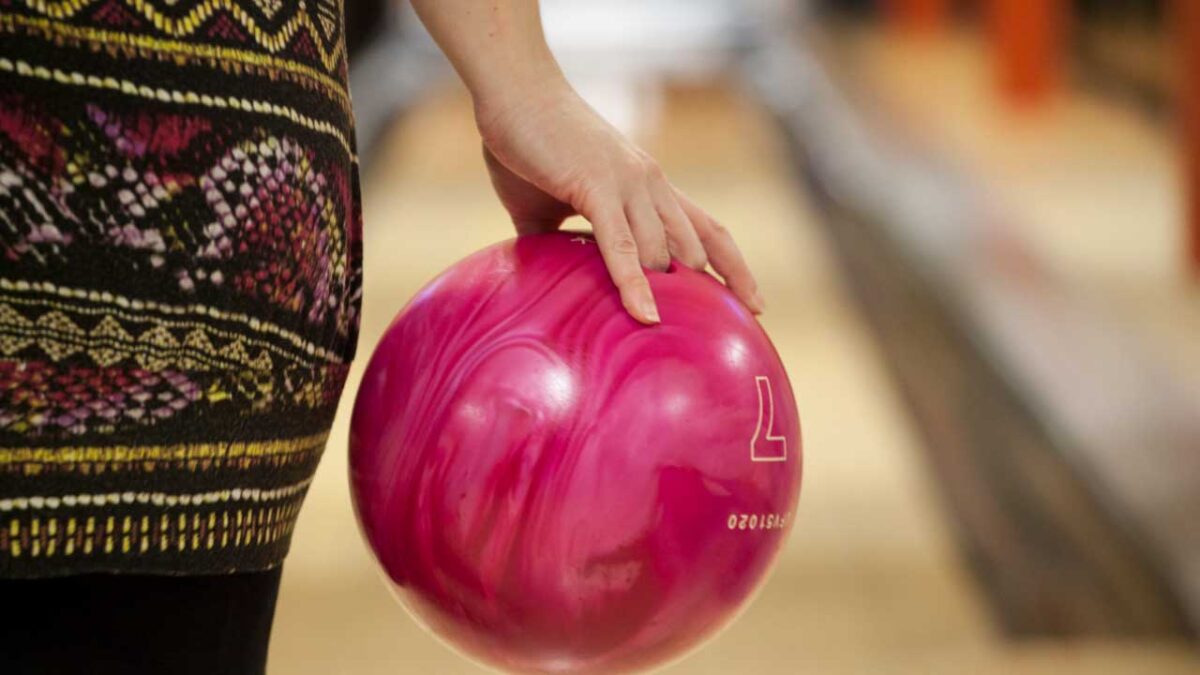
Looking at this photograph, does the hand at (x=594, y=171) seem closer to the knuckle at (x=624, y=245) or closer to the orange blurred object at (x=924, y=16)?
the knuckle at (x=624, y=245)

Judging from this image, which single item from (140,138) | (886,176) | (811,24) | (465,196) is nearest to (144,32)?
(140,138)

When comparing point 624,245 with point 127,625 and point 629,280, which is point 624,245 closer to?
point 629,280

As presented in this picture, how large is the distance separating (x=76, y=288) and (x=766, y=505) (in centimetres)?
38

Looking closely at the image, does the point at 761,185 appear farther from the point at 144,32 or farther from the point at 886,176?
the point at 144,32

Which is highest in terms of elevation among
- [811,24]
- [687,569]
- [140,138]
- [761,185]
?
[140,138]

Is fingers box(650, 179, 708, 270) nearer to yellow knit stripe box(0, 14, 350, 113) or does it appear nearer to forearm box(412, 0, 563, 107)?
forearm box(412, 0, 563, 107)

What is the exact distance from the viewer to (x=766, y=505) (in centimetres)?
89

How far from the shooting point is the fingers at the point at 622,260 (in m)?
0.88

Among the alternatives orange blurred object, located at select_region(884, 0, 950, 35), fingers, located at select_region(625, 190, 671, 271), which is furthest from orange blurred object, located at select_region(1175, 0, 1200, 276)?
orange blurred object, located at select_region(884, 0, 950, 35)

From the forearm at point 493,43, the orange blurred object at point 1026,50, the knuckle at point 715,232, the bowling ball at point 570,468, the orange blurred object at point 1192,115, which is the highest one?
the forearm at point 493,43

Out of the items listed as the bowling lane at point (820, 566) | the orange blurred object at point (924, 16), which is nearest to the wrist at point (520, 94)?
the bowling lane at point (820, 566)

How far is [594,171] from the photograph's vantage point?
885 mm

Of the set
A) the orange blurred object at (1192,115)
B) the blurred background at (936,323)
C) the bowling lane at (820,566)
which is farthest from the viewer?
the orange blurred object at (1192,115)

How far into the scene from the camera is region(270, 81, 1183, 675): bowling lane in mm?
2258
